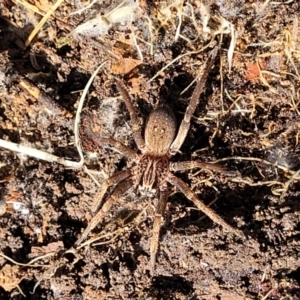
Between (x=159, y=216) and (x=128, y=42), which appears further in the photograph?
(x=128, y=42)

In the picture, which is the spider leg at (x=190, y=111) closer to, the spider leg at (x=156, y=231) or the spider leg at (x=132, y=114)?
the spider leg at (x=132, y=114)

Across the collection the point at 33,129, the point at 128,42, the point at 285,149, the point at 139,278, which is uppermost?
the point at 128,42

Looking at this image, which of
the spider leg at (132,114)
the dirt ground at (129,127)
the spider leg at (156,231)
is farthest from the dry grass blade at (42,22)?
the spider leg at (156,231)

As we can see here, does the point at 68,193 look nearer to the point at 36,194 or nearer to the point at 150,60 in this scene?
the point at 36,194

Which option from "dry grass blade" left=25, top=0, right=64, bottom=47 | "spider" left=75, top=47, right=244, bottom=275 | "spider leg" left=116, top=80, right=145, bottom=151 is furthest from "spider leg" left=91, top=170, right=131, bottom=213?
"dry grass blade" left=25, top=0, right=64, bottom=47

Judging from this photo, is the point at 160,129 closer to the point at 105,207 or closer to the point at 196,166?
the point at 196,166

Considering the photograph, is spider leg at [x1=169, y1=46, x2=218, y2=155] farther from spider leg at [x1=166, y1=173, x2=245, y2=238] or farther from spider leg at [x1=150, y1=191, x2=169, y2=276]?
spider leg at [x1=150, y1=191, x2=169, y2=276]

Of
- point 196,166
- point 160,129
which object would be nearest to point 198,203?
point 196,166

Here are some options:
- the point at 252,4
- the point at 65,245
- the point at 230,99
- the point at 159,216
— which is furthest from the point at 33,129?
the point at 252,4
